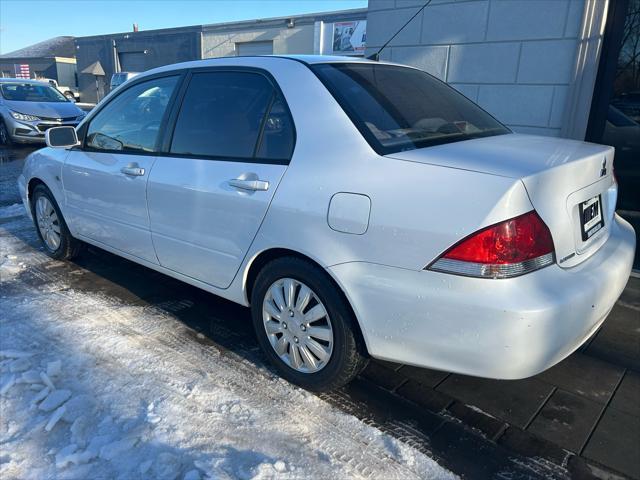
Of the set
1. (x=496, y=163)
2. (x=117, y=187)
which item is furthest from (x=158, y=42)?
(x=496, y=163)

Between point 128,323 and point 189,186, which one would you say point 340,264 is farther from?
point 128,323

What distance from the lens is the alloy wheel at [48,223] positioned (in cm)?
447

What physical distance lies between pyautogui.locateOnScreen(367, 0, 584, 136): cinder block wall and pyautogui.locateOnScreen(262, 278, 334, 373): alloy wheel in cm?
408

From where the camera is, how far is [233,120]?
2910 mm

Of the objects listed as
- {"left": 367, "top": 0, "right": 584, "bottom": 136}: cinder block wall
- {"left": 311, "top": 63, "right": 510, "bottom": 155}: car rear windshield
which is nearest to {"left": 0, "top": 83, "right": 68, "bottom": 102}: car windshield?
{"left": 367, "top": 0, "right": 584, "bottom": 136}: cinder block wall

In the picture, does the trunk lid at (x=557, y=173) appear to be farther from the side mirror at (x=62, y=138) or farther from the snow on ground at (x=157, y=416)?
the side mirror at (x=62, y=138)

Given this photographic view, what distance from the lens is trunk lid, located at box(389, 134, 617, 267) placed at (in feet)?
6.65

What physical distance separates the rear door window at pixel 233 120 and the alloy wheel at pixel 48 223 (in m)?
1.96

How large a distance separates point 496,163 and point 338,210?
69 centimetres

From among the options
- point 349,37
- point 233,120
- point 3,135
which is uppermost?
point 349,37

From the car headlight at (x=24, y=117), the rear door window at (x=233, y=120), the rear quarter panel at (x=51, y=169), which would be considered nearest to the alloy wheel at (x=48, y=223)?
the rear quarter panel at (x=51, y=169)

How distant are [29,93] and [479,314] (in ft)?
44.5

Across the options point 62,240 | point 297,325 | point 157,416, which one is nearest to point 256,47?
point 62,240

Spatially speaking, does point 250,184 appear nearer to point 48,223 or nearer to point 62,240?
point 62,240
